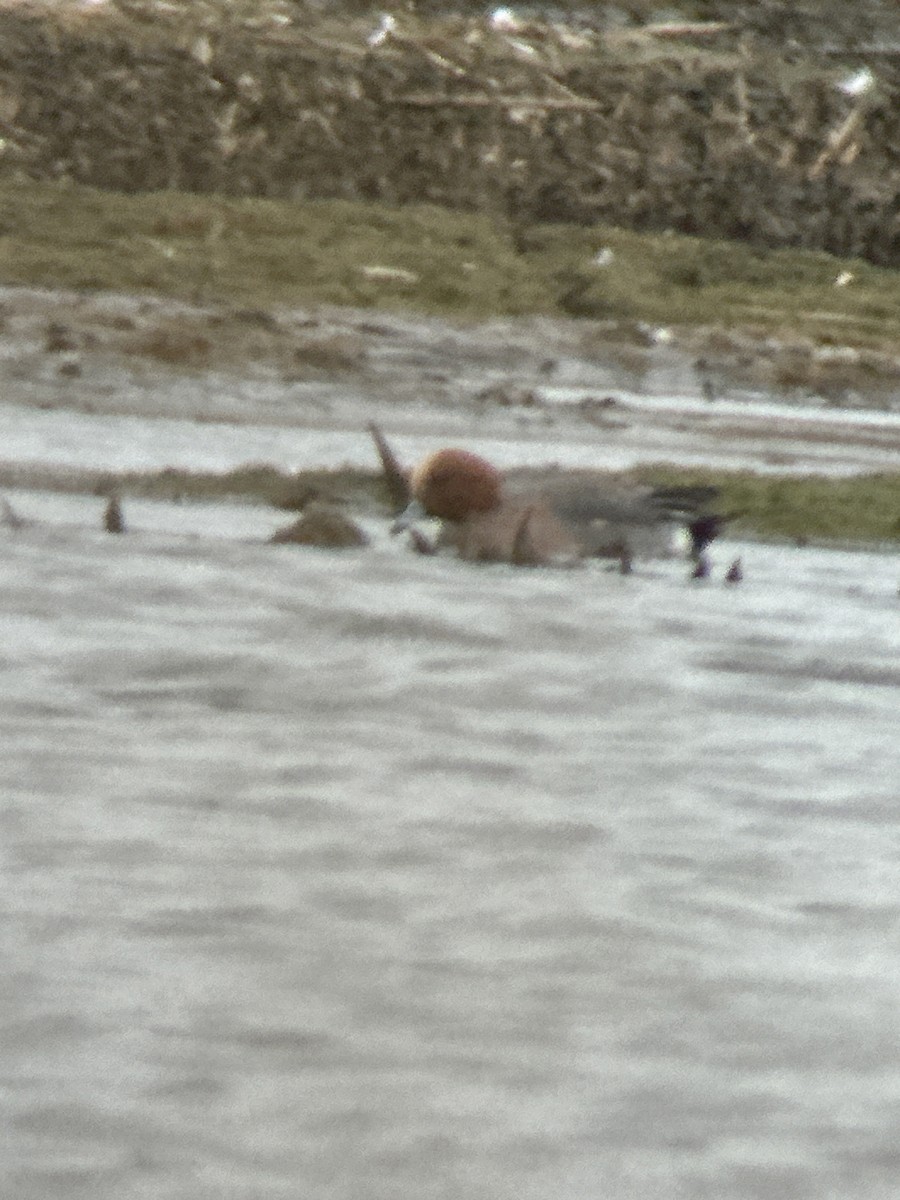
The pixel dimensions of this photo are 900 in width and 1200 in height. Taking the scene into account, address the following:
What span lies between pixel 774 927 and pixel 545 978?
430 mm

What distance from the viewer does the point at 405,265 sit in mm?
18250

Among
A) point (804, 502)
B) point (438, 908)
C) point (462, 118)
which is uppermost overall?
point (438, 908)

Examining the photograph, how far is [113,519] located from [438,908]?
494 cm

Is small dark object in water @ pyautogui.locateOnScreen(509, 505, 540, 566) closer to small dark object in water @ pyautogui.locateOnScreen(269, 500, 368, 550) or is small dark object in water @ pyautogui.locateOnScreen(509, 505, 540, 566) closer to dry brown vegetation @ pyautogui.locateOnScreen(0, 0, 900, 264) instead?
small dark object in water @ pyautogui.locateOnScreen(269, 500, 368, 550)

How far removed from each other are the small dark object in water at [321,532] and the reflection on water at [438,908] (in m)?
1.63

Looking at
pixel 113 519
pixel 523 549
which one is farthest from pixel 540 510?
pixel 113 519

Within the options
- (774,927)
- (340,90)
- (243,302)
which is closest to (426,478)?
(774,927)

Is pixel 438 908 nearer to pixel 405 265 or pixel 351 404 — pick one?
pixel 351 404

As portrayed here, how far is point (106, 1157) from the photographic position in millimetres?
3332

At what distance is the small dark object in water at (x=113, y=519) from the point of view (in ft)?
30.5

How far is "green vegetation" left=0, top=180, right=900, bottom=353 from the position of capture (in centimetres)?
1764

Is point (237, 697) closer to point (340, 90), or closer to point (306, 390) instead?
point (306, 390)

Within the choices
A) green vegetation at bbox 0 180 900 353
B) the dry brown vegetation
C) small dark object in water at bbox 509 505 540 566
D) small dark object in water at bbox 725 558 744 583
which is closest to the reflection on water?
small dark object in water at bbox 725 558 744 583

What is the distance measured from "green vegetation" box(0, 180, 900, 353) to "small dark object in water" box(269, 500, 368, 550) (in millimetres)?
7834
